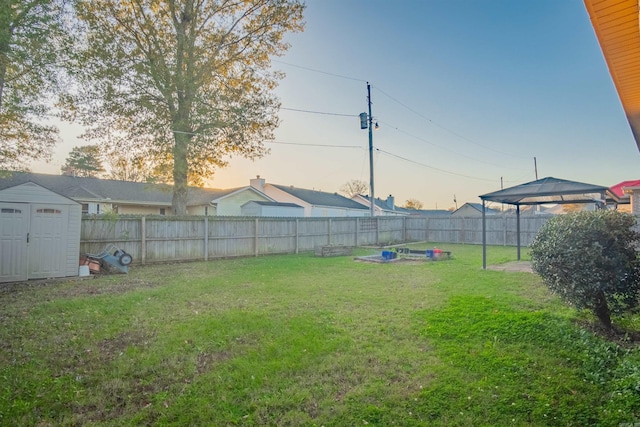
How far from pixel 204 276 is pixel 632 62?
879 centimetres

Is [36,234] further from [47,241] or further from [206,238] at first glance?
[206,238]

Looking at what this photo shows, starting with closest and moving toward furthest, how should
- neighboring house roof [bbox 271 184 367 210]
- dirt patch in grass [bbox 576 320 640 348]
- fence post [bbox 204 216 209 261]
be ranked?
dirt patch in grass [bbox 576 320 640 348], fence post [bbox 204 216 209 261], neighboring house roof [bbox 271 184 367 210]

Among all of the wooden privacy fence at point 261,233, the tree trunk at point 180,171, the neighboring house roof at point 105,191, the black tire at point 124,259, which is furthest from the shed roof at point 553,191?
the neighboring house roof at point 105,191

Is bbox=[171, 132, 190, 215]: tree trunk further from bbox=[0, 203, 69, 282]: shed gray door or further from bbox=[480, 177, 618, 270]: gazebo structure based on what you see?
bbox=[480, 177, 618, 270]: gazebo structure

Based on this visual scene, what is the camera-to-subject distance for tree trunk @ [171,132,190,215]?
12.5m

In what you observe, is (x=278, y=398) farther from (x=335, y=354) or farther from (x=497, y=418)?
(x=497, y=418)

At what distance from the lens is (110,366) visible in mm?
3213

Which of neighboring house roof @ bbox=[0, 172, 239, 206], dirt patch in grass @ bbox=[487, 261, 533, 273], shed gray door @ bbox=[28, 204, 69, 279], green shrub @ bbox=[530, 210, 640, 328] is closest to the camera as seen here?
green shrub @ bbox=[530, 210, 640, 328]

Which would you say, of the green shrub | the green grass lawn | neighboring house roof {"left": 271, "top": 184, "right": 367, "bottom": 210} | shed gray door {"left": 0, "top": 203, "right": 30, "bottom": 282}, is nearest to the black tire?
shed gray door {"left": 0, "top": 203, "right": 30, "bottom": 282}

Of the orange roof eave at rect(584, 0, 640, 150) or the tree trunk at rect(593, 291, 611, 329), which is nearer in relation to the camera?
→ the orange roof eave at rect(584, 0, 640, 150)

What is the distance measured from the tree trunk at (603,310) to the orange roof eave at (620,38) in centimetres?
255

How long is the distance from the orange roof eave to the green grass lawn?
114 inches

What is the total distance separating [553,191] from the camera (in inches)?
333

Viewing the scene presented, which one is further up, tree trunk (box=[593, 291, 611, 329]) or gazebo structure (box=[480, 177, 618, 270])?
gazebo structure (box=[480, 177, 618, 270])
